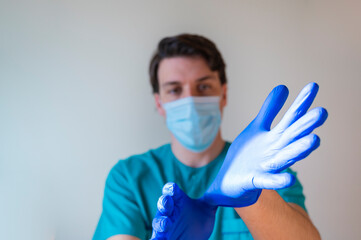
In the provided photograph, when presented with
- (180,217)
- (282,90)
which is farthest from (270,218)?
(282,90)

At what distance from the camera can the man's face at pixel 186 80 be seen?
1153 mm

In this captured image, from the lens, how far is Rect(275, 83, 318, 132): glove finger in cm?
51

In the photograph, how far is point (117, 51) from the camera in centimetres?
137

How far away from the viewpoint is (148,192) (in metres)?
1.09

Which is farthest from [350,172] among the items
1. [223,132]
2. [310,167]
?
[223,132]

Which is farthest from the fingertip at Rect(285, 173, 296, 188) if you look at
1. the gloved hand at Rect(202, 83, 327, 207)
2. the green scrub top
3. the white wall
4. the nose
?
the white wall

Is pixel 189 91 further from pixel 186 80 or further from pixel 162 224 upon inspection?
pixel 162 224

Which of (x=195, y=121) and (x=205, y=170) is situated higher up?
(x=195, y=121)

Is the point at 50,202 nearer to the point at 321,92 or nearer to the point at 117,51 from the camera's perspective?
the point at 117,51

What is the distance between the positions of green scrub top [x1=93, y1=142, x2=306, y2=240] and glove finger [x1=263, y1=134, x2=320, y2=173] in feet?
1.77

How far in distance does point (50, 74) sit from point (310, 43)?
1.15 metres

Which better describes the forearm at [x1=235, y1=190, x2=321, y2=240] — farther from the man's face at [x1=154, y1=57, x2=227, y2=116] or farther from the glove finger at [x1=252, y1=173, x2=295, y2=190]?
the man's face at [x1=154, y1=57, x2=227, y2=116]

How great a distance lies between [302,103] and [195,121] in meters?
0.60

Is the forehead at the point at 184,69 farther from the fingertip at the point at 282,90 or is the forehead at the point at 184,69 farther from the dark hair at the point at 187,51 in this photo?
the fingertip at the point at 282,90
